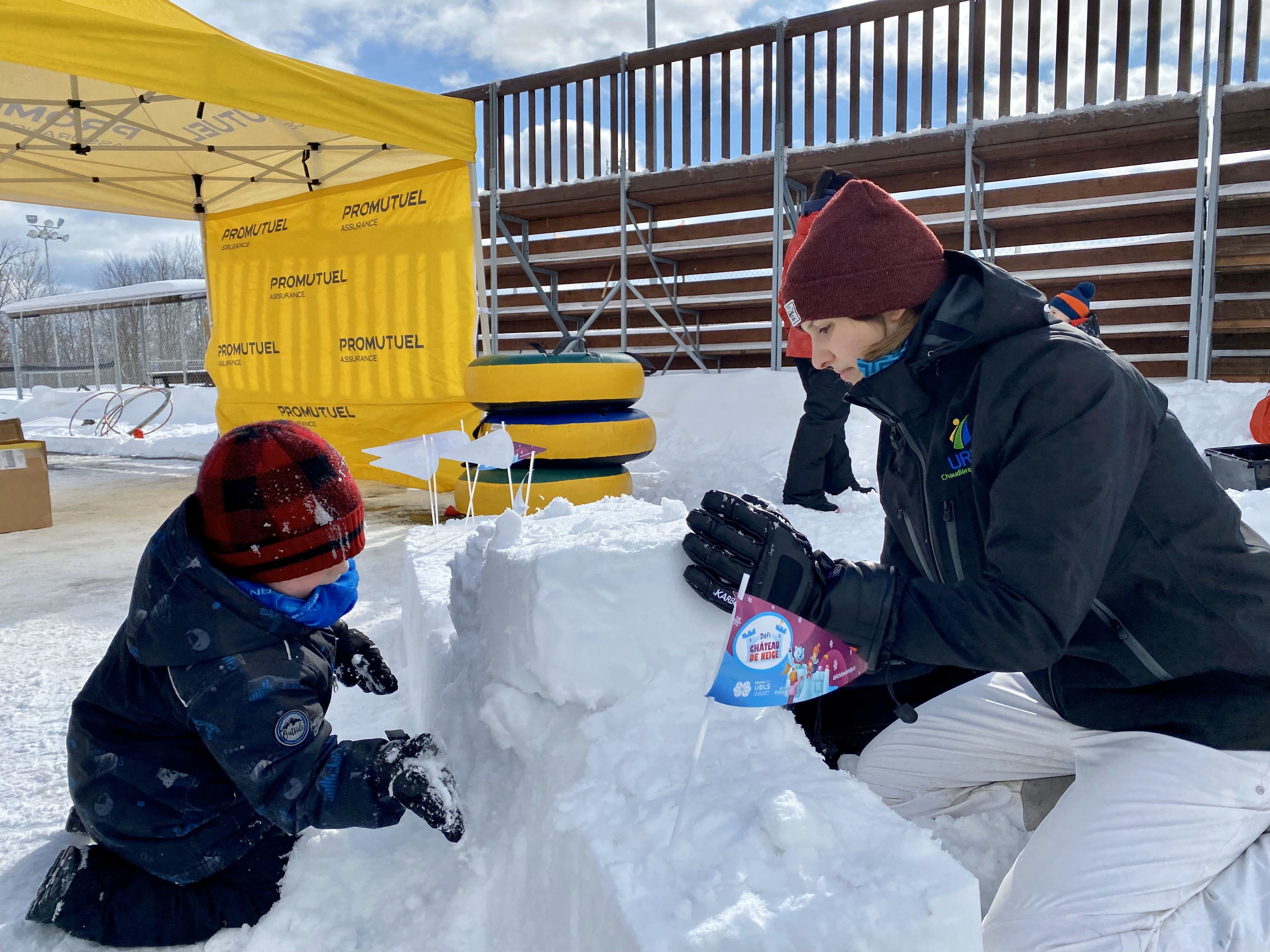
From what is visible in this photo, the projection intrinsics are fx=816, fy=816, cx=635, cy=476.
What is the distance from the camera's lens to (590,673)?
4.30 ft

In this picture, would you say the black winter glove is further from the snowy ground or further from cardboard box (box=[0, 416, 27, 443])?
cardboard box (box=[0, 416, 27, 443])

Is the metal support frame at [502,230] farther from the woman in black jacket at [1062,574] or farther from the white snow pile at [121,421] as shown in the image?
the woman in black jacket at [1062,574]

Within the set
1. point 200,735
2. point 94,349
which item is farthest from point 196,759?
point 94,349

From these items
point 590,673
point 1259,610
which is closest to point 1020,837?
point 1259,610

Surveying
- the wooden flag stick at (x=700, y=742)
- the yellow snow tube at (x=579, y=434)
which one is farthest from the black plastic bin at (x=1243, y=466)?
the wooden flag stick at (x=700, y=742)

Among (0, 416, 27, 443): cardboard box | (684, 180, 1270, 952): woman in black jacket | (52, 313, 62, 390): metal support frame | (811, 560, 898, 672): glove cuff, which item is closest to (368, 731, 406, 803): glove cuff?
(684, 180, 1270, 952): woman in black jacket

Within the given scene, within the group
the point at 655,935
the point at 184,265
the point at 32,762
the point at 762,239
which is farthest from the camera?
the point at 184,265

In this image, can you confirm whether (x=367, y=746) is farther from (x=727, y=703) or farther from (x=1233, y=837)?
(x=1233, y=837)

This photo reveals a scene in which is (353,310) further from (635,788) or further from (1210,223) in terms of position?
(1210,223)

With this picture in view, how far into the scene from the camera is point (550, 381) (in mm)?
4281

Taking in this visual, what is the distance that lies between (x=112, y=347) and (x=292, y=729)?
81.8ft

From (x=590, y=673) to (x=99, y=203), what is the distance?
7500 millimetres

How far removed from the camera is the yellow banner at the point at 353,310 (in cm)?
560

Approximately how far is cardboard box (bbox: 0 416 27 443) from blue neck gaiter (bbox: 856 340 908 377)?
540 cm
